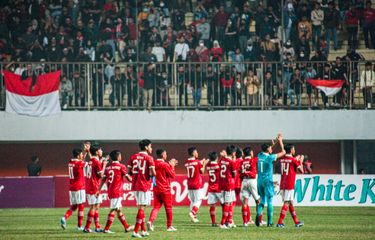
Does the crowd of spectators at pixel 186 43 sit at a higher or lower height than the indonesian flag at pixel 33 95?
higher

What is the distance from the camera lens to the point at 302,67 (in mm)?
39531

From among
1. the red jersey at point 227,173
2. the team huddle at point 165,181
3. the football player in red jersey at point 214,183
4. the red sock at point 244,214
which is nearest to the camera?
the team huddle at point 165,181

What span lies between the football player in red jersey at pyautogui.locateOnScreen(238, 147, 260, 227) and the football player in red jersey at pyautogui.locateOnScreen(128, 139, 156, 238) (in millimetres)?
4363

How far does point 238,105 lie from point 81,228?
47.2 feet

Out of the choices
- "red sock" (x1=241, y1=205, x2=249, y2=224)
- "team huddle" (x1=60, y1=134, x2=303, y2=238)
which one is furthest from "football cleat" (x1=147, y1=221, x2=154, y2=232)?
"red sock" (x1=241, y1=205, x2=249, y2=224)

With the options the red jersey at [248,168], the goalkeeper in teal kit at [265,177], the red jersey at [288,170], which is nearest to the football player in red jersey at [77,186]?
the red jersey at [248,168]

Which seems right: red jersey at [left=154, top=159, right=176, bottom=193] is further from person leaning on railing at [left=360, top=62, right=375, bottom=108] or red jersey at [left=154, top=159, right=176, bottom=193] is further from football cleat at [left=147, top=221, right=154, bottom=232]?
person leaning on railing at [left=360, top=62, right=375, bottom=108]

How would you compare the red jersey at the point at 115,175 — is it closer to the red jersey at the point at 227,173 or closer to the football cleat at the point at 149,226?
the football cleat at the point at 149,226

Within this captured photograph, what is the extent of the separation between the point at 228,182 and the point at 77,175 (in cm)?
369

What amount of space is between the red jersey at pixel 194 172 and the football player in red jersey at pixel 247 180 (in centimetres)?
147

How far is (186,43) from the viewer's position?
133 ft

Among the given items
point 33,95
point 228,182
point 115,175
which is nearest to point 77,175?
point 115,175

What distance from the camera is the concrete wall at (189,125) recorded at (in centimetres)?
4034

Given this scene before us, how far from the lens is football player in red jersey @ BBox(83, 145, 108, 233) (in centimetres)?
2569
